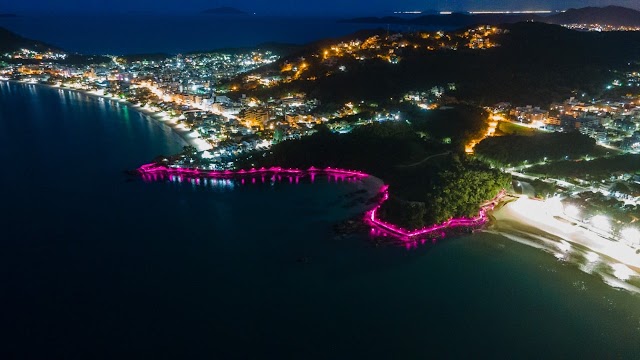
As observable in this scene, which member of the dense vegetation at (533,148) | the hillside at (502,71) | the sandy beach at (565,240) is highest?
the hillside at (502,71)

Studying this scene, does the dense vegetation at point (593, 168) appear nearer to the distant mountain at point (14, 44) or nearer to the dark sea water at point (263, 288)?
the dark sea water at point (263, 288)

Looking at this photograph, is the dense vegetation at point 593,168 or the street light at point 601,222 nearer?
the street light at point 601,222

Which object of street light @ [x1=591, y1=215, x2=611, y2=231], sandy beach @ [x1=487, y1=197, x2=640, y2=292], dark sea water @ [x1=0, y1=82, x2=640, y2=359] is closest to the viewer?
dark sea water @ [x1=0, y1=82, x2=640, y2=359]

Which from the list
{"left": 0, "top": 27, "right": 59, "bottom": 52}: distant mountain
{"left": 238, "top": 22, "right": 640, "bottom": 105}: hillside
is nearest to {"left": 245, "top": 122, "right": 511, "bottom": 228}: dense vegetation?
{"left": 238, "top": 22, "right": 640, "bottom": 105}: hillside

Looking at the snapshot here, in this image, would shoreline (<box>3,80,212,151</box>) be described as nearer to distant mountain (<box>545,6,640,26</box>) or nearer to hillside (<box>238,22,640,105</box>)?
hillside (<box>238,22,640,105</box>)

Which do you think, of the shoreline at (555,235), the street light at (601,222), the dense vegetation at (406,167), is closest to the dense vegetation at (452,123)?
the dense vegetation at (406,167)

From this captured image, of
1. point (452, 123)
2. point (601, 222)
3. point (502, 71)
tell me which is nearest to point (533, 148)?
point (452, 123)

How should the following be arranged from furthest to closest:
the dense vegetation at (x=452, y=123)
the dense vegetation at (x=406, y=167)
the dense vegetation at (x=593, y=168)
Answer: the dense vegetation at (x=452, y=123) → the dense vegetation at (x=593, y=168) → the dense vegetation at (x=406, y=167)
